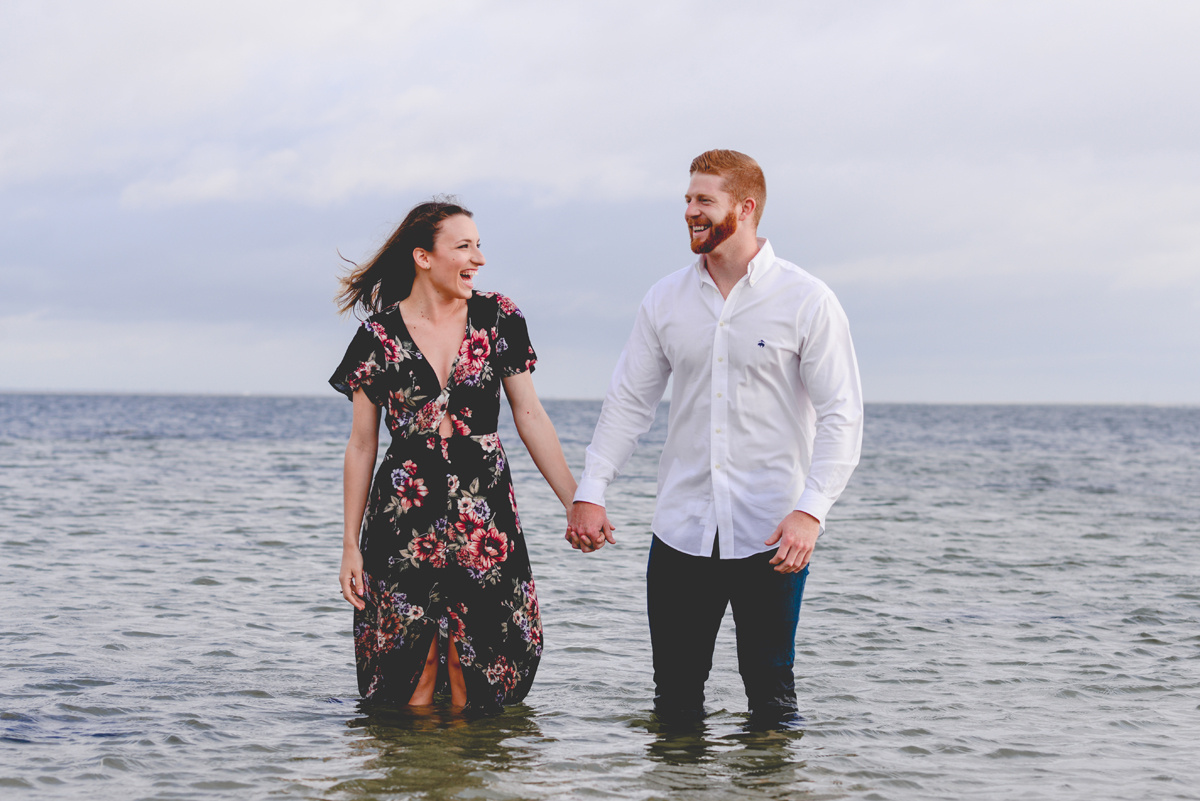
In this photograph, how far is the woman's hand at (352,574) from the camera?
4348 mm

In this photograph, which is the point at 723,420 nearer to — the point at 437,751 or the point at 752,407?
the point at 752,407

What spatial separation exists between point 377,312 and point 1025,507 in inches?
635

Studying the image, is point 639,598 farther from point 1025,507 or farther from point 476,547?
point 1025,507

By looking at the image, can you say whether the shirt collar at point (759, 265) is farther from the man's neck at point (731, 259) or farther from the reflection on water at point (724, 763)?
the reflection on water at point (724, 763)

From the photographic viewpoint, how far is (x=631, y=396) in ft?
14.3

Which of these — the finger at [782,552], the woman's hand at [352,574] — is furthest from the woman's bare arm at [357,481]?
the finger at [782,552]

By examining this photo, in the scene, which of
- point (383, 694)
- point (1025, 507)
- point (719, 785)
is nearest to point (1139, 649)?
point (719, 785)

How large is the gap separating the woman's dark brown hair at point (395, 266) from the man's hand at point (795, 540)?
177 cm

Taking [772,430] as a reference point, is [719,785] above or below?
below

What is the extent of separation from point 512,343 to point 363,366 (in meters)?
0.61

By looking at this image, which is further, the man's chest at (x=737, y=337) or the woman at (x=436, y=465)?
the woman at (x=436, y=465)

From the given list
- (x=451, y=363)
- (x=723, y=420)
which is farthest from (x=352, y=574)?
(x=723, y=420)

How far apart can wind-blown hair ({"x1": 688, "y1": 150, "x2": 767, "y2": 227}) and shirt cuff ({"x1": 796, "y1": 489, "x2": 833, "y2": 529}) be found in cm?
111

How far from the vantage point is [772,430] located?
404 centimetres
